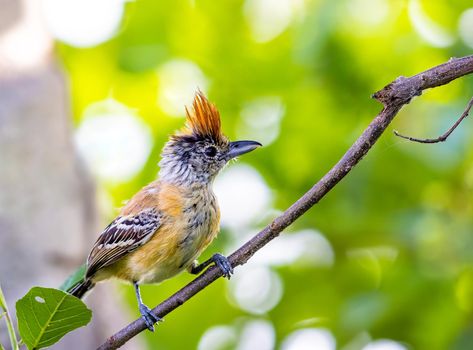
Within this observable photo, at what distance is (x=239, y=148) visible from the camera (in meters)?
4.74

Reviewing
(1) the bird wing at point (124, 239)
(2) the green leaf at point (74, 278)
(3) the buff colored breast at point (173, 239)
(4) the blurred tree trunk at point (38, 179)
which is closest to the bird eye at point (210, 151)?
(3) the buff colored breast at point (173, 239)

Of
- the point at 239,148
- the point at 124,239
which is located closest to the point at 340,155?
the point at 239,148

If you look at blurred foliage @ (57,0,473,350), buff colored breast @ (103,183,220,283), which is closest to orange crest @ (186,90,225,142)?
buff colored breast @ (103,183,220,283)

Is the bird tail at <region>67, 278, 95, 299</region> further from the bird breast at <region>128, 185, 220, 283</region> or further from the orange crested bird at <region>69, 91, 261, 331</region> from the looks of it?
the bird breast at <region>128, 185, 220, 283</region>

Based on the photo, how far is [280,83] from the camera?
549 cm

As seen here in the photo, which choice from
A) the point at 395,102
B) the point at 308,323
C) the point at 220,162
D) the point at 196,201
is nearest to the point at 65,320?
the point at 395,102

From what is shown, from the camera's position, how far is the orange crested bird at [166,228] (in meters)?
4.16

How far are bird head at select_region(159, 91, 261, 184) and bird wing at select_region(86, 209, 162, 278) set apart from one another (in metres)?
0.45

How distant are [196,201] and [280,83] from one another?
1.42 m

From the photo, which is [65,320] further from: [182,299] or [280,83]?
[280,83]

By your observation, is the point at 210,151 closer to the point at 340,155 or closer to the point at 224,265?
the point at 340,155

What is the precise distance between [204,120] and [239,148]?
10.6 inches

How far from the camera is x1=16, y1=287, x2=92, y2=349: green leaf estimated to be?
2633 millimetres

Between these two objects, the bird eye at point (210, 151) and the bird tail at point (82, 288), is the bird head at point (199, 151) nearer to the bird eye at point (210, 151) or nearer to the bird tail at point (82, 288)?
the bird eye at point (210, 151)
